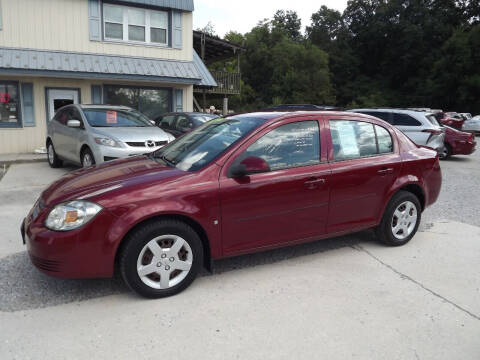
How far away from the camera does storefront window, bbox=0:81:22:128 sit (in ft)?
42.0

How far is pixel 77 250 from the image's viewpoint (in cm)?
315

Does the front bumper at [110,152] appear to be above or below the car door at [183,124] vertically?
below

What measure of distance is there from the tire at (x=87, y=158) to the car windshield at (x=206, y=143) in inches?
163

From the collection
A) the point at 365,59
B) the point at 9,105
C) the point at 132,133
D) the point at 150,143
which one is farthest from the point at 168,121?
the point at 365,59

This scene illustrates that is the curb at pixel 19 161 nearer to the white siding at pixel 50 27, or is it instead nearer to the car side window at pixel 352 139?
the white siding at pixel 50 27

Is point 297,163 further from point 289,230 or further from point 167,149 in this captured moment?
point 167,149

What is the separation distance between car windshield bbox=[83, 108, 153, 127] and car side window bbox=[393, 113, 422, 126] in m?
7.36

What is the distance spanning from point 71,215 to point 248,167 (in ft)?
4.89

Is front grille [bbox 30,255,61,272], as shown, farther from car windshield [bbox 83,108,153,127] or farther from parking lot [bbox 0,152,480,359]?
car windshield [bbox 83,108,153,127]

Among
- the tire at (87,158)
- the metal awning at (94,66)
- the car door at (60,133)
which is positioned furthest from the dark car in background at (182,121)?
the tire at (87,158)

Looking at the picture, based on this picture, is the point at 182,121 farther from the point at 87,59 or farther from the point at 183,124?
the point at 87,59

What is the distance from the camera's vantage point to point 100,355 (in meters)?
2.67

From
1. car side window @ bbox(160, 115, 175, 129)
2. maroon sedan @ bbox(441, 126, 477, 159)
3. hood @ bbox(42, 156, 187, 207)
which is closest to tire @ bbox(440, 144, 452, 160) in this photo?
maroon sedan @ bbox(441, 126, 477, 159)

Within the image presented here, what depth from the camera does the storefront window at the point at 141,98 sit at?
14.4m
